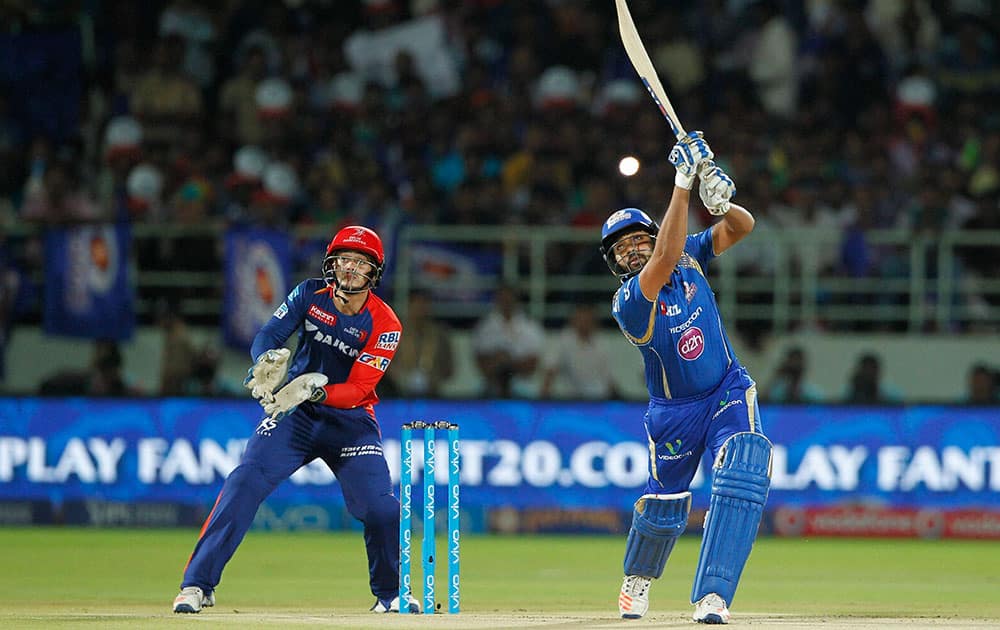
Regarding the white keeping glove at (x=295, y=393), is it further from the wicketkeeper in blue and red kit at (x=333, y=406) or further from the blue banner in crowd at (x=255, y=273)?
the blue banner in crowd at (x=255, y=273)

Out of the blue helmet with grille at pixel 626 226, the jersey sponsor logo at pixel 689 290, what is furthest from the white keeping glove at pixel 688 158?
the jersey sponsor logo at pixel 689 290

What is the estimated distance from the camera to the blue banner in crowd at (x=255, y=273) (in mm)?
16719

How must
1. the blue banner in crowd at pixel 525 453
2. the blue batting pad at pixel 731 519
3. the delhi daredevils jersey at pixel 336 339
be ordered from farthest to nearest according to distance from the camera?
the blue banner in crowd at pixel 525 453
the delhi daredevils jersey at pixel 336 339
the blue batting pad at pixel 731 519

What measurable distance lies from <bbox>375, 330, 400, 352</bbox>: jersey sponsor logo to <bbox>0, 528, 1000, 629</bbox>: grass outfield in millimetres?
1437

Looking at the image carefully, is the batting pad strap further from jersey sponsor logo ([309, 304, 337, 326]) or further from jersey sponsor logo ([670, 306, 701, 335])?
jersey sponsor logo ([309, 304, 337, 326])

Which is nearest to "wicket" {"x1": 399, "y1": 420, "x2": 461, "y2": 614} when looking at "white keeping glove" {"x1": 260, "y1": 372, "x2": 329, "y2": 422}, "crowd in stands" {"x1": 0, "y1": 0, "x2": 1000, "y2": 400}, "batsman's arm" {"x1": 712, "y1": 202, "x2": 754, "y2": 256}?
"white keeping glove" {"x1": 260, "y1": 372, "x2": 329, "y2": 422}

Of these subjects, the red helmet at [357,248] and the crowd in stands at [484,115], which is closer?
the red helmet at [357,248]

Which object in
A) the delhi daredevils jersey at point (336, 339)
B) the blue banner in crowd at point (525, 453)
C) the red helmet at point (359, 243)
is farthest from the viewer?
the blue banner in crowd at point (525, 453)

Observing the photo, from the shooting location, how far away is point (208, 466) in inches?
627

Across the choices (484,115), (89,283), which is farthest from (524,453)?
(89,283)

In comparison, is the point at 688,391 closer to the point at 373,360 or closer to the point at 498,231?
the point at 373,360

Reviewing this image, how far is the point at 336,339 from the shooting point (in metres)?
9.62

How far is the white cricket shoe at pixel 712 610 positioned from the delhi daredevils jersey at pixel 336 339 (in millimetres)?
2267

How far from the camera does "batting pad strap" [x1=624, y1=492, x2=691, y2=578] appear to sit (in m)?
9.29
